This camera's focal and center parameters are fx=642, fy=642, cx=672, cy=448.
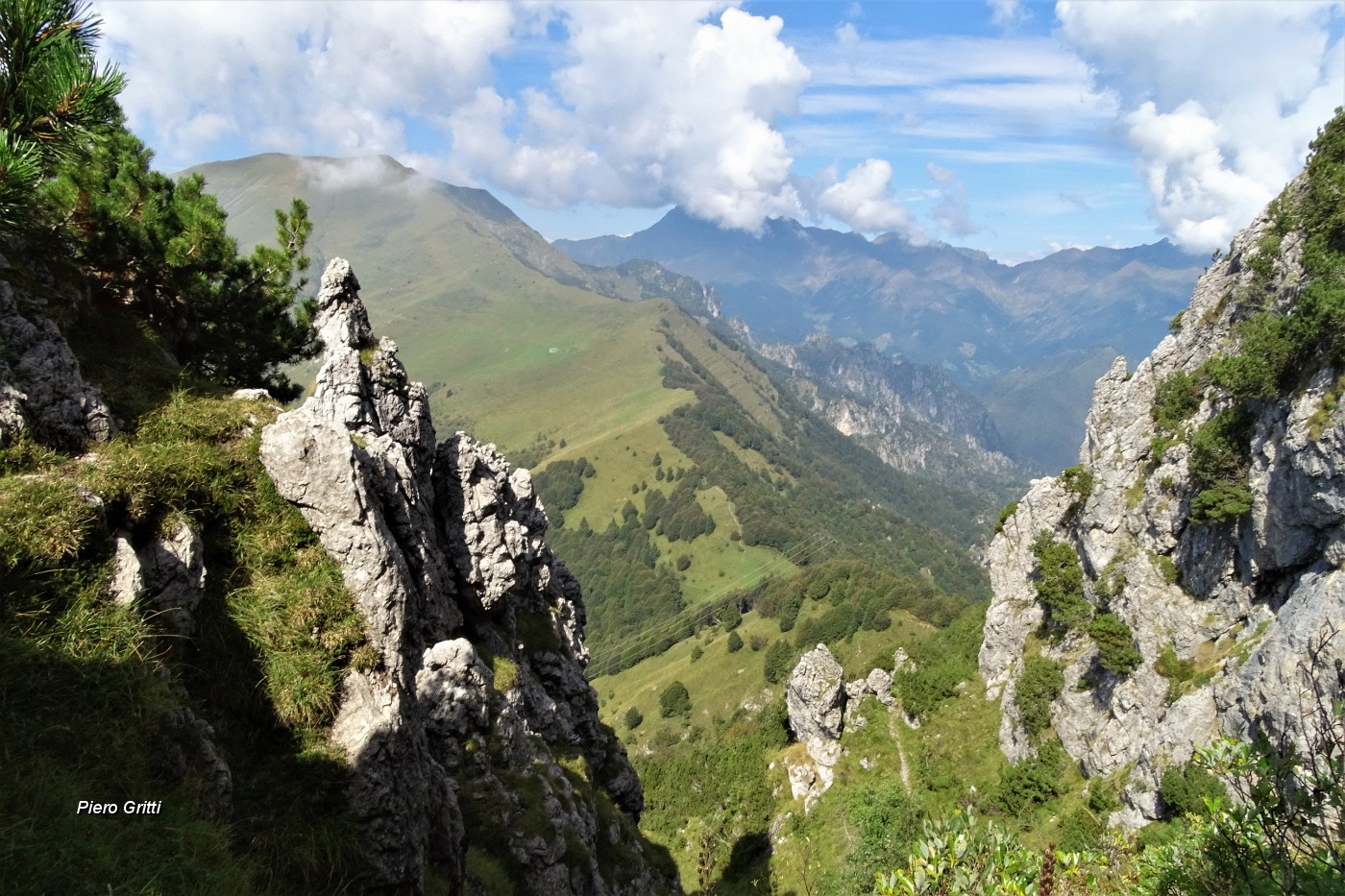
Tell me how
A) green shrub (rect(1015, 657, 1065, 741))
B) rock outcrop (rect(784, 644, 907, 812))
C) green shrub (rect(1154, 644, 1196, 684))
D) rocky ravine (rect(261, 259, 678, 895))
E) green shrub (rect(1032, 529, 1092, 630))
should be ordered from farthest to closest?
rock outcrop (rect(784, 644, 907, 812))
green shrub (rect(1032, 529, 1092, 630))
green shrub (rect(1015, 657, 1065, 741))
green shrub (rect(1154, 644, 1196, 684))
rocky ravine (rect(261, 259, 678, 895))

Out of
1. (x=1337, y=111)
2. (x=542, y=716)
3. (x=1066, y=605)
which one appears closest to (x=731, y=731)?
(x=1066, y=605)

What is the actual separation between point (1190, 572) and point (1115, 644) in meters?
7.10

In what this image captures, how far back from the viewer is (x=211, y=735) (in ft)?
35.0

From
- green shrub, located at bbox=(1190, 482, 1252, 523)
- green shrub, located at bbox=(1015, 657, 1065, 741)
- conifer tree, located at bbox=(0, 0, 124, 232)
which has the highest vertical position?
conifer tree, located at bbox=(0, 0, 124, 232)

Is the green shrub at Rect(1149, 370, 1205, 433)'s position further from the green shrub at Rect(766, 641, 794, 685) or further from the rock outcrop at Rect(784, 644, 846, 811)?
the green shrub at Rect(766, 641, 794, 685)

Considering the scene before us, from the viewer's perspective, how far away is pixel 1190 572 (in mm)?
44594

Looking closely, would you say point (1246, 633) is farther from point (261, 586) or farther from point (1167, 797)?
point (261, 586)

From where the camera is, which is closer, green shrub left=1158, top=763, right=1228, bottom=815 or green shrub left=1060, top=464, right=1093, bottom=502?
green shrub left=1158, top=763, right=1228, bottom=815

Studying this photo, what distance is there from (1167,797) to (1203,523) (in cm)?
1784

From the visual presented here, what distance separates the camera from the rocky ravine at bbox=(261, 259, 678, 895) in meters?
12.7

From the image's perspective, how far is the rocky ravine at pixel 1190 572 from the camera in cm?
3338

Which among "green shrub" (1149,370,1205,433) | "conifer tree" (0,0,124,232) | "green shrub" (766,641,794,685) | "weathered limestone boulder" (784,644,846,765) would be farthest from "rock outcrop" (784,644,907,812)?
"green shrub" (766,641,794,685)
